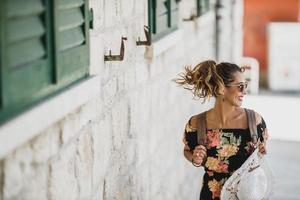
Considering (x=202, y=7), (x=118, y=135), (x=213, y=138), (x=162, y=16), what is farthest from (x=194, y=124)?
(x=202, y=7)

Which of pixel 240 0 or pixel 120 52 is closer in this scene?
pixel 120 52

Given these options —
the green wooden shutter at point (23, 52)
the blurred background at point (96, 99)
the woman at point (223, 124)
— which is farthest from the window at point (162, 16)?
the green wooden shutter at point (23, 52)

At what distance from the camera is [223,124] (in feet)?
10.7

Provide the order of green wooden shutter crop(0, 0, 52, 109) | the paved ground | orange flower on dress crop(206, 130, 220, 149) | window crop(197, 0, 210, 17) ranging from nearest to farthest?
green wooden shutter crop(0, 0, 52, 109)
orange flower on dress crop(206, 130, 220, 149)
window crop(197, 0, 210, 17)
the paved ground

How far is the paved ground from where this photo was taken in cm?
648

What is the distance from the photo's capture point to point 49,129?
2.12 m

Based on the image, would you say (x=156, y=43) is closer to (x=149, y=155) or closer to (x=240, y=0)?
(x=149, y=155)

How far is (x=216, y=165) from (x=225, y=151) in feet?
0.32

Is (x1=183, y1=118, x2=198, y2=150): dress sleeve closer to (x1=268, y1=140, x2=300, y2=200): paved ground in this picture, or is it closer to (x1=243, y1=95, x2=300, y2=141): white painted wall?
A: (x1=268, y1=140, x2=300, y2=200): paved ground

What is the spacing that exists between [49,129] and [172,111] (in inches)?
106

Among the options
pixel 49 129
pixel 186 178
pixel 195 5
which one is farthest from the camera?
pixel 195 5

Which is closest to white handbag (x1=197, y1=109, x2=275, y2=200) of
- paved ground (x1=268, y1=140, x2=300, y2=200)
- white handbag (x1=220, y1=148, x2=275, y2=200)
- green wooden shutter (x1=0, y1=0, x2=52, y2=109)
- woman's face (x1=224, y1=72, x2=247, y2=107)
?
white handbag (x1=220, y1=148, x2=275, y2=200)

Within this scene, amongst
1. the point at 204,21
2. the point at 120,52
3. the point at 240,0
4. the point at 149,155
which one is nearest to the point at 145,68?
the point at 149,155

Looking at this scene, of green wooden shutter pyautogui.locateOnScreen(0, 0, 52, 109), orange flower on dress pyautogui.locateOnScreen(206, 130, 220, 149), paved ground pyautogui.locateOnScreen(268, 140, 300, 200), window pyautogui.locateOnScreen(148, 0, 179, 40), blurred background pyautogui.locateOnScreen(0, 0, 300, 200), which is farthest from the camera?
paved ground pyautogui.locateOnScreen(268, 140, 300, 200)
